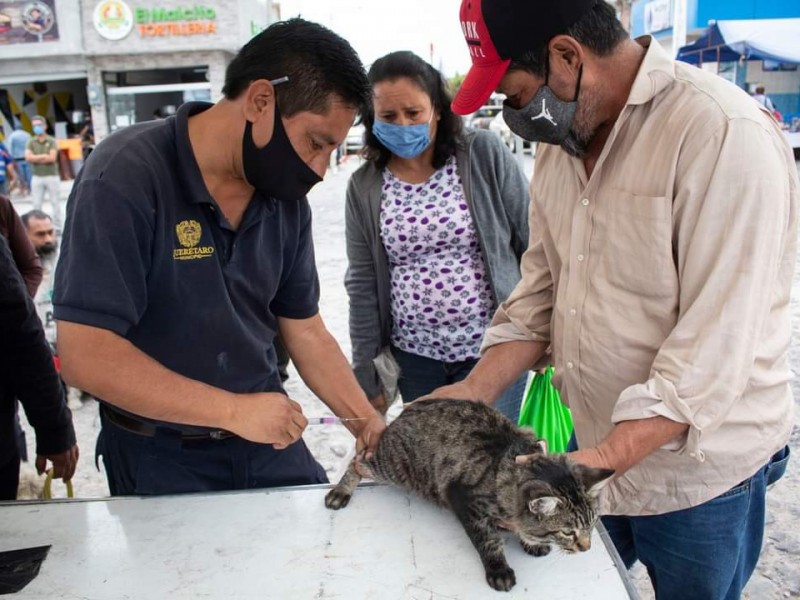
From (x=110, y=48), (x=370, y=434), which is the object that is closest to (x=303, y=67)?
(x=370, y=434)

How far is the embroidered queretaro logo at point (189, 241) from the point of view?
1.75m

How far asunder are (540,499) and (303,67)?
1.22 meters

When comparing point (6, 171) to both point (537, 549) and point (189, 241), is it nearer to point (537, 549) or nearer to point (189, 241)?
point (189, 241)

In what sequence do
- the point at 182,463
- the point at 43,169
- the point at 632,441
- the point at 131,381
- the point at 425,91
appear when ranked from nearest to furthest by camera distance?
the point at 632,441 → the point at 131,381 → the point at 182,463 → the point at 425,91 → the point at 43,169

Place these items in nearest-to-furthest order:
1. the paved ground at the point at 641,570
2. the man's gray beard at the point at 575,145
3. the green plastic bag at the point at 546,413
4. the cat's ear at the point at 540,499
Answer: the cat's ear at the point at 540,499, the man's gray beard at the point at 575,145, the green plastic bag at the point at 546,413, the paved ground at the point at 641,570

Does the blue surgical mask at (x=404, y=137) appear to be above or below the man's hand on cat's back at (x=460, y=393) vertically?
above

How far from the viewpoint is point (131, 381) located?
1.61 metres

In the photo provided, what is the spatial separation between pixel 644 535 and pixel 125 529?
4.62ft

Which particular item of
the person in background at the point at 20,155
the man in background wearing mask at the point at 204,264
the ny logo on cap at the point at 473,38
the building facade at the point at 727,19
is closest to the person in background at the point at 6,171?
the person in background at the point at 20,155

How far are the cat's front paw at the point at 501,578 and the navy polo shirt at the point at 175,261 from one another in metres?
0.89

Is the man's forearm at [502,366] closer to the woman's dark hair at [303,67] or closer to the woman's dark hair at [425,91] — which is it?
the woman's dark hair at [303,67]

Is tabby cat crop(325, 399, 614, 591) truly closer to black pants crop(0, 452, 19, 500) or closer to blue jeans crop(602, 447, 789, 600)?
blue jeans crop(602, 447, 789, 600)

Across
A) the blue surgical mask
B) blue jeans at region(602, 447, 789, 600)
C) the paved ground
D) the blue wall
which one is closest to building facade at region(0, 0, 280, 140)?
the blue wall

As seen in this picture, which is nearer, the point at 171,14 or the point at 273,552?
the point at 273,552
